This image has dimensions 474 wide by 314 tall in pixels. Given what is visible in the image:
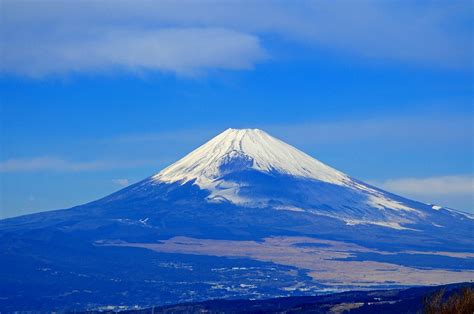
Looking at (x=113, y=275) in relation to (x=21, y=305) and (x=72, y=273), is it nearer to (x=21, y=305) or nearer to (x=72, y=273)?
(x=72, y=273)

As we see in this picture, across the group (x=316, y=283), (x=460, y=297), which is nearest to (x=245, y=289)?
(x=316, y=283)

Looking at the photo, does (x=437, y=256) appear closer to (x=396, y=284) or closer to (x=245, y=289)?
(x=396, y=284)

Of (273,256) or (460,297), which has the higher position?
(273,256)

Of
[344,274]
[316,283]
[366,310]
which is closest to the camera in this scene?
[366,310]

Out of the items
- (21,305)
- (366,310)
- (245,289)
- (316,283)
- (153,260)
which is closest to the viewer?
(366,310)

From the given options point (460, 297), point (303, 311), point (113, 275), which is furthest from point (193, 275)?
point (460, 297)

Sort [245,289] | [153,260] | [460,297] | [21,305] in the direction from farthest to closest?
[153,260] < [245,289] < [21,305] < [460,297]

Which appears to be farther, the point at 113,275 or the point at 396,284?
the point at 113,275

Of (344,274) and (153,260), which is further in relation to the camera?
(153,260)

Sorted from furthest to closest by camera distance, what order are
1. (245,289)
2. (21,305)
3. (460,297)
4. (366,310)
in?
(245,289), (21,305), (366,310), (460,297)
